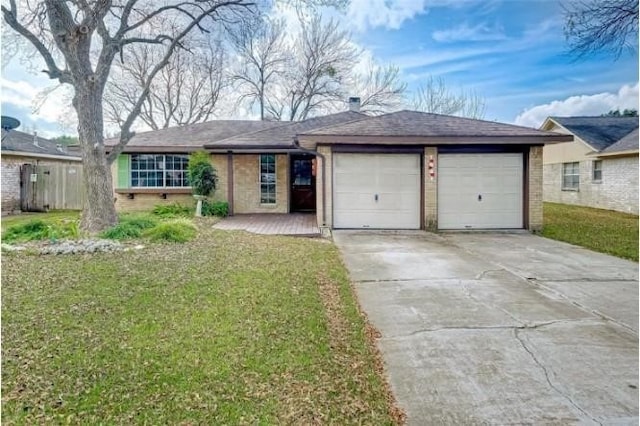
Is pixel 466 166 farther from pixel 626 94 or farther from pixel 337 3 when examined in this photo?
pixel 626 94

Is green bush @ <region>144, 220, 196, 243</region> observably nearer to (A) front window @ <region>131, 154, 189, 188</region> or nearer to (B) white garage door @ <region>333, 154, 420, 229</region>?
(B) white garage door @ <region>333, 154, 420, 229</region>

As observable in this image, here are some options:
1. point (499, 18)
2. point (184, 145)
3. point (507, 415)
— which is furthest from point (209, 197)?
point (507, 415)

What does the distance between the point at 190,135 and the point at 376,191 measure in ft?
30.2

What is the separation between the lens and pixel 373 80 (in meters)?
29.6

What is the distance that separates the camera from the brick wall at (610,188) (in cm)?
1678

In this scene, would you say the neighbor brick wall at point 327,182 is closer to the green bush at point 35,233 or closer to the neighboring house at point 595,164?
the green bush at point 35,233

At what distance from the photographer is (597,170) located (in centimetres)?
1925

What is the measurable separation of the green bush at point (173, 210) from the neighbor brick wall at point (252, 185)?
1.75 m

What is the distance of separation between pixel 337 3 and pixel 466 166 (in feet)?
19.1

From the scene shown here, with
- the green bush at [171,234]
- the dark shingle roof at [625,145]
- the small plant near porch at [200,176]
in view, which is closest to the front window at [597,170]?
the dark shingle roof at [625,145]

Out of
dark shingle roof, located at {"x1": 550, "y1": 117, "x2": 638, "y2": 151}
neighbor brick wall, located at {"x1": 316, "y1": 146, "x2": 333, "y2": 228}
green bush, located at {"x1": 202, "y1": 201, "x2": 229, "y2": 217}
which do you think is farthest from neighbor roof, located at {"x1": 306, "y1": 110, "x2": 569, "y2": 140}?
dark shingle roof, located at {"x1": 550, "y1": 117, "x2": 638, "y2": 151}

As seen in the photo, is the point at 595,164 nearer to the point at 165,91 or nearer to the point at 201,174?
the point at 201,174

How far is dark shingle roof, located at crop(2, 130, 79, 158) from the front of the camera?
55.1 ft

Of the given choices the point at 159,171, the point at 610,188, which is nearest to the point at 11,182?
the point at 159,171
